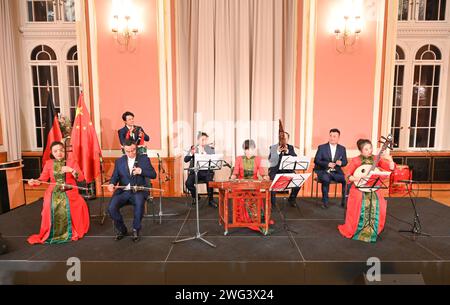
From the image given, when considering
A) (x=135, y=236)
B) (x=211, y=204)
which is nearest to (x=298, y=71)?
(x=211, y=204)

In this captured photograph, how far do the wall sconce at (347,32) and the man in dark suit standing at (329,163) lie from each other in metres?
1.76

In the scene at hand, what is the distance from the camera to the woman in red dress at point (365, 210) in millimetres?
3846

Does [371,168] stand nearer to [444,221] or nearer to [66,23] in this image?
[444,221]

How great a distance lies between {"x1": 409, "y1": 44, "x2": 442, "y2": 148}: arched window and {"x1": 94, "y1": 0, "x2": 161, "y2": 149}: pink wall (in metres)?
5.81

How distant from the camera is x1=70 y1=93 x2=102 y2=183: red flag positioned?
4773mm

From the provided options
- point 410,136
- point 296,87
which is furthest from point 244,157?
point 410,136

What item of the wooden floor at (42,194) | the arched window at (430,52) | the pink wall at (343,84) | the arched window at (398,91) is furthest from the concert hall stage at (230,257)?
the arched window at (430,52)

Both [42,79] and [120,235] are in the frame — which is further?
[42,79]

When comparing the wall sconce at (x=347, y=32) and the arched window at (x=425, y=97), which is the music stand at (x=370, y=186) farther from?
the arched window at (x=425, y=97)

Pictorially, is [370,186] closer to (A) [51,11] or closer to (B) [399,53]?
(B) [399,53]

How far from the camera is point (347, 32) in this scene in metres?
5.83

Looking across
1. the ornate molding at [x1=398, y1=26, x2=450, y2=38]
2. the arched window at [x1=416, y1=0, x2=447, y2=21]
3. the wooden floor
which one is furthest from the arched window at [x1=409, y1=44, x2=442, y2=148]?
the wooden floor

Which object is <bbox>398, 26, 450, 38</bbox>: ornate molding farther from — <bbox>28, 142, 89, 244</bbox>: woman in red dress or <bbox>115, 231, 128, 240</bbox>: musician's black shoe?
<bbox>28, 142, 89, 244</bbox>: woman in red dress

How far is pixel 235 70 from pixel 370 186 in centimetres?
361
